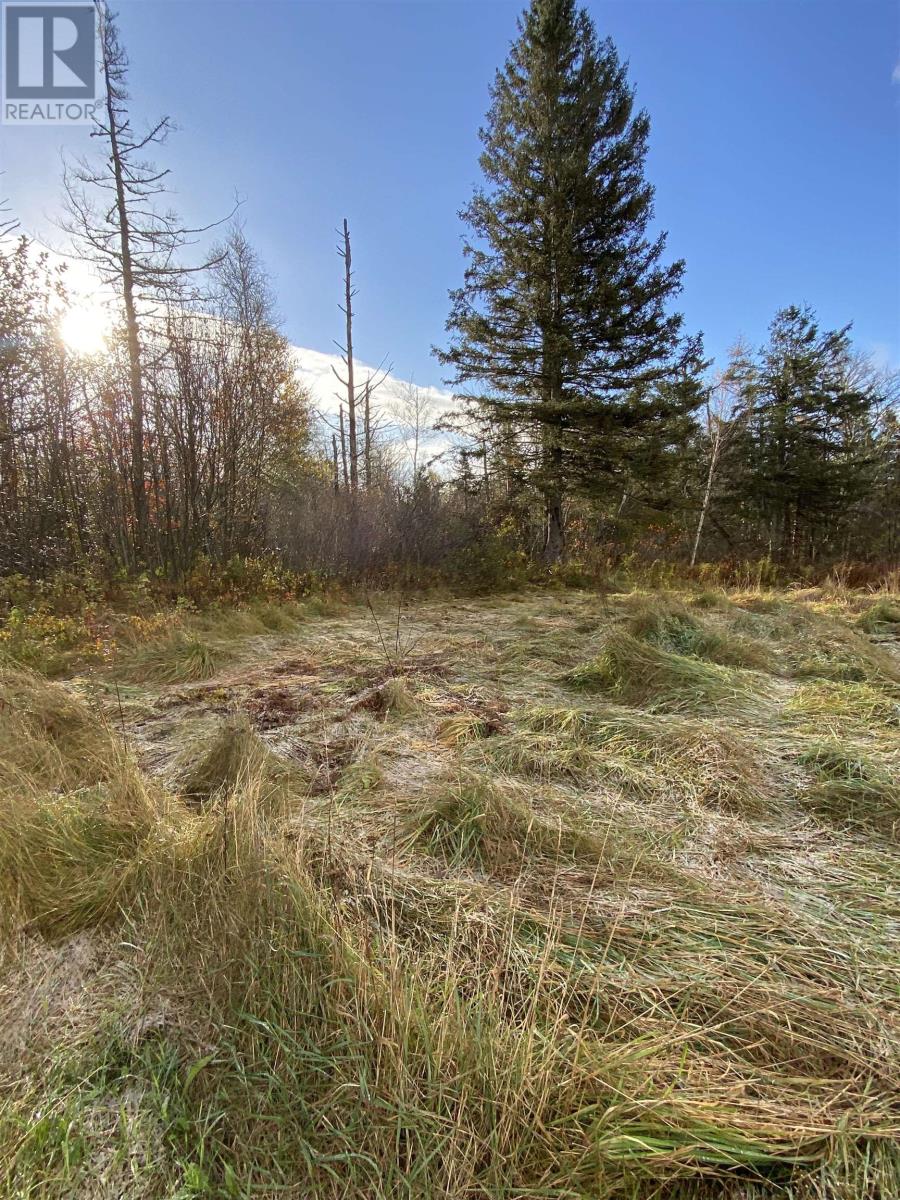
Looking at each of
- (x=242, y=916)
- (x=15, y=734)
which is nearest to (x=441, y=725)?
(x=242, y=916)

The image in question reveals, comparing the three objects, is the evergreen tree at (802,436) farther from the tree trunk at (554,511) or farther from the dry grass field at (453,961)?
the dry grass field at (453,961)

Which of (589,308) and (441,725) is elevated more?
(589,308)

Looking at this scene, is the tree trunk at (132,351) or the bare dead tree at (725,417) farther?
the bare dead tree at (725,417)

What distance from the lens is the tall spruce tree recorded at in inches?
336

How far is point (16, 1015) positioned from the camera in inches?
38.8

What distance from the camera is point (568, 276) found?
8.77 meters

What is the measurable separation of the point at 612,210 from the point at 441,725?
1065 centimetres

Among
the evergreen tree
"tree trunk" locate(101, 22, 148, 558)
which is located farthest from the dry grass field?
the evergreen tree

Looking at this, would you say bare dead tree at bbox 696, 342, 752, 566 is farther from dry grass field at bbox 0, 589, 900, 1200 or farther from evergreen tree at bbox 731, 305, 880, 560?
dry grass field at bbox 0, 589, 900, 1200

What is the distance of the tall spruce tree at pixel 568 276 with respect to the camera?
8531 millimetres

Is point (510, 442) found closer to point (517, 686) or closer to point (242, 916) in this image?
point (517, 686)

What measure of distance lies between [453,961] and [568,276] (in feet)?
34.9

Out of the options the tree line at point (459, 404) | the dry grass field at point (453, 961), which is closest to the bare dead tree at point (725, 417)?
the tree line at point (459, 404)

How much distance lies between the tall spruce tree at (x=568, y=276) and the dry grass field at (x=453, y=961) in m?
7.78
